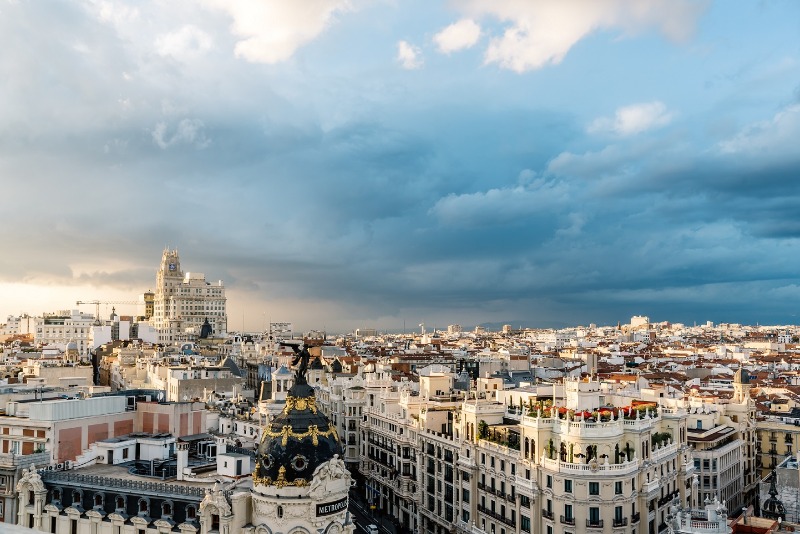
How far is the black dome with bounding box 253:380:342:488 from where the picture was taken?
43469mm

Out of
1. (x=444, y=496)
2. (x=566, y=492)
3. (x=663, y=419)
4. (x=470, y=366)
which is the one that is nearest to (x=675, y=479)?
(x=663, y=419)

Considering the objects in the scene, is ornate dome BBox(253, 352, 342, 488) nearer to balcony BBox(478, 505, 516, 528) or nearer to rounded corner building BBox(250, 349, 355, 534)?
rounded corner building BBox(250, 349, 355, 534)

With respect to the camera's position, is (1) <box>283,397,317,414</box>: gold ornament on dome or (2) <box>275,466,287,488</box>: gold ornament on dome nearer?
(2) <box>275,466,287,488</box>: gold ornament on dome

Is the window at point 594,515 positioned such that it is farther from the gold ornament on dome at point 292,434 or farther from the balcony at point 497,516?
the gold ornament on dome at point 292,434

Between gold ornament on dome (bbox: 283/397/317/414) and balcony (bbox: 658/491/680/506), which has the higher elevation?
gold ornament on dome (bbox: 283/397/317/414)

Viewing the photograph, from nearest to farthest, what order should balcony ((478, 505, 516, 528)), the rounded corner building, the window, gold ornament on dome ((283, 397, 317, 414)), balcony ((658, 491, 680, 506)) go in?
1. the rounded corner building
2. gold ornament on dome ((283, 397, 317, 414))
3. the window
4. balcony ((478, 505, 516, 528))
5. balcony ((658, 491, 680, 506))

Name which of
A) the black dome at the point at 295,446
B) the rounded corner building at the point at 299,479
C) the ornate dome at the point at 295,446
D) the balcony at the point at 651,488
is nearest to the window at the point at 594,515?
the balcony at the point at 651,488

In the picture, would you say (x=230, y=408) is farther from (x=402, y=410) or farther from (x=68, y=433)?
(x=68, y=433)

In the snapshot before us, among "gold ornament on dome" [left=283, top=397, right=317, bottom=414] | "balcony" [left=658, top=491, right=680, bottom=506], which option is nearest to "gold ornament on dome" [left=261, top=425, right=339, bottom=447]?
"gold ornament on dome" [left=283, top=397, right=317, bottom=414]

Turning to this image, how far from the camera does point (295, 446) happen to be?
1731 inches

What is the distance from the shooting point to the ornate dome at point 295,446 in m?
43.5

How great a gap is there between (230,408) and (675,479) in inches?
2276

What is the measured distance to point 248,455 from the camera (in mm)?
59750

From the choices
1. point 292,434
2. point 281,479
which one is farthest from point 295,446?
point 281,479
